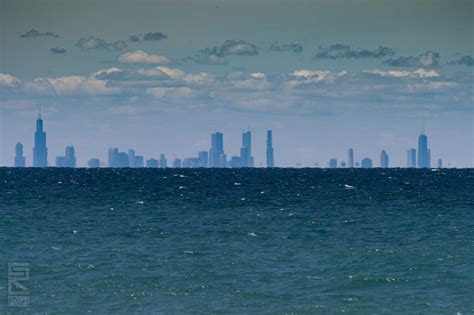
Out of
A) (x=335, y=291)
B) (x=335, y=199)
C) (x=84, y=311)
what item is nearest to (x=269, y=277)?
(x=335, y=291)

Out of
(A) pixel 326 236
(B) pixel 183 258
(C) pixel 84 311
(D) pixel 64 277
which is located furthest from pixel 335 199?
(C) pixel 84 311

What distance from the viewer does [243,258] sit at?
49.3 meters

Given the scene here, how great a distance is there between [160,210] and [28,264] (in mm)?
35506

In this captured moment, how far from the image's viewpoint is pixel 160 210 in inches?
3233

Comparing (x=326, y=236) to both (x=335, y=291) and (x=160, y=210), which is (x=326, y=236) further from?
(x=160, y=210)

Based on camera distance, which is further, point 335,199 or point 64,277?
point 335,199

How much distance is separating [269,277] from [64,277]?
9287mm

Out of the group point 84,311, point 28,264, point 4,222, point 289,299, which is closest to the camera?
point 84,311

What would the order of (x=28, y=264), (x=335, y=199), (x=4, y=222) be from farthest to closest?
(x=335, y=199)
(x=4, y=222)
(x=28, y=264)

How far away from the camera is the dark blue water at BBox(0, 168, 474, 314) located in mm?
38375

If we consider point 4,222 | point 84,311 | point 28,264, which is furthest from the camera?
point 4,222

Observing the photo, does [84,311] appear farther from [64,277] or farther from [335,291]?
[335,291]

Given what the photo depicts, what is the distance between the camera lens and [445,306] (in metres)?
37.6

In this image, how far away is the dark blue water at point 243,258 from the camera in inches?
1511
